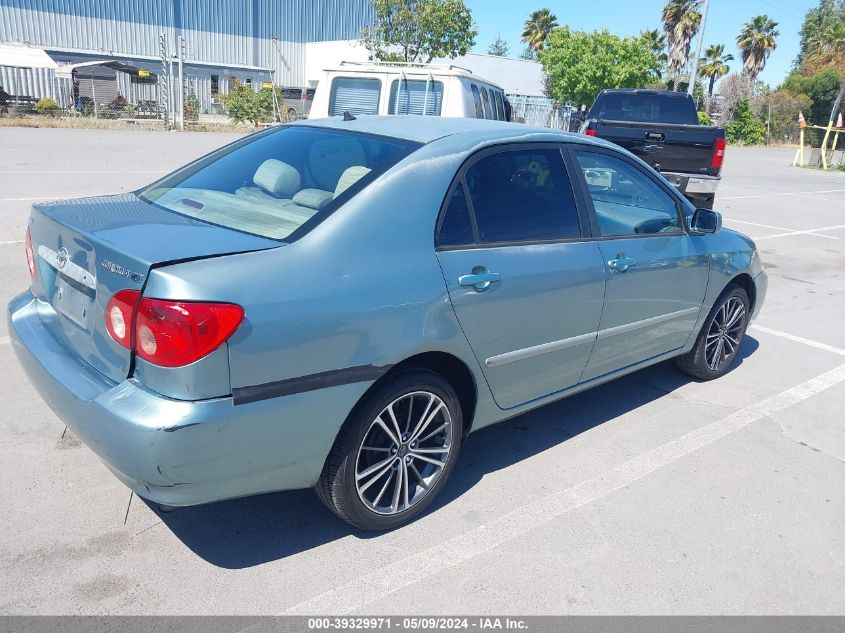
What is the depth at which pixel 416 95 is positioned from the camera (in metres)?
10.2

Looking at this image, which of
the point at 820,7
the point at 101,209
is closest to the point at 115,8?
the point at 101,209

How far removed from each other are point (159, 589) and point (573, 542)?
1.71 m

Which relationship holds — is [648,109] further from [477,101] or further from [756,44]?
[756,44]

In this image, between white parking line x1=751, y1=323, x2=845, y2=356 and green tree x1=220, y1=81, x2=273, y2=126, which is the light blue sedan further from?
green tree x1=220, y1=81, x2=273, y2=126

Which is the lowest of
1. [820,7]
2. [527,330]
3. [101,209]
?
[527,330]

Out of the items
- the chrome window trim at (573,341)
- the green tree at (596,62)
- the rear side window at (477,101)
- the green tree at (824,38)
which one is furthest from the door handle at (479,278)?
the green tree at (824,38)

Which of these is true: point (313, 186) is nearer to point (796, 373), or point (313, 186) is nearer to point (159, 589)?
point (159, 589)

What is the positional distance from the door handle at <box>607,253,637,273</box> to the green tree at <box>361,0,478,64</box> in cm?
3067

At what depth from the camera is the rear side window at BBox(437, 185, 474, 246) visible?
3135mm

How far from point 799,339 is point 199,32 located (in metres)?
48.5

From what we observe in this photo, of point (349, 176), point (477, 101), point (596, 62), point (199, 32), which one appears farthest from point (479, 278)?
point (199, 32)

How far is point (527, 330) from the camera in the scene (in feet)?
11.3

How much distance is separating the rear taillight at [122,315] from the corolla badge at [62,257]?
46 cm

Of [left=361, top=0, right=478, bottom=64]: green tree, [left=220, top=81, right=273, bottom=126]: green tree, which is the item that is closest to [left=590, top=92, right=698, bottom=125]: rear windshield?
[left=220, top=81, right=273, bottom=126]: green tree
